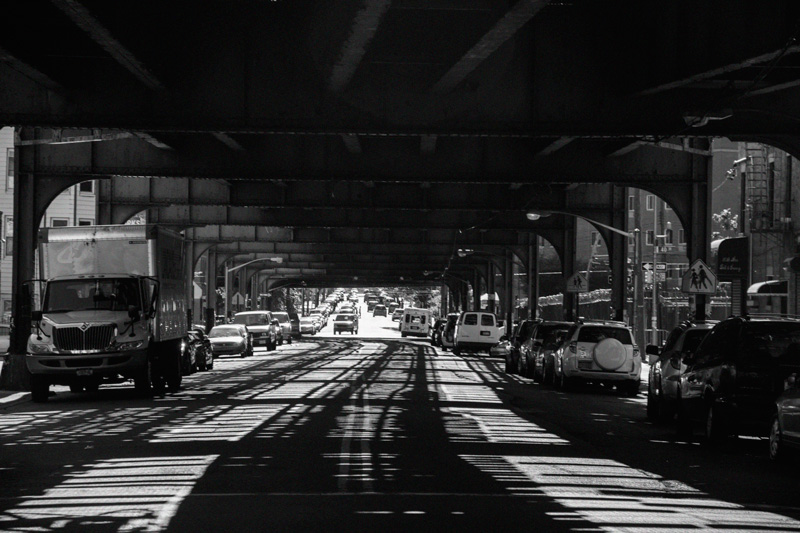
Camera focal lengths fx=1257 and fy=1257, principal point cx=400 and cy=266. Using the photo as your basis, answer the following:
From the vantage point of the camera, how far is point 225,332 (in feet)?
185

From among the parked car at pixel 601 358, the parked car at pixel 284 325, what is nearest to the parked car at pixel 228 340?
the parked car at pixel 601 358

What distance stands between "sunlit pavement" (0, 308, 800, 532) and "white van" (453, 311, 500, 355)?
3712 cm

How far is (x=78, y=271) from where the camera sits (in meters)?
26.5

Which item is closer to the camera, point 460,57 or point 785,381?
point 785,381

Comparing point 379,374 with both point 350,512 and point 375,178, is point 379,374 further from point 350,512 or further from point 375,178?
point 350,512

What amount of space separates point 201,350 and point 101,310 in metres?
16.1

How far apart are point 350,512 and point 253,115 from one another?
40.8ft

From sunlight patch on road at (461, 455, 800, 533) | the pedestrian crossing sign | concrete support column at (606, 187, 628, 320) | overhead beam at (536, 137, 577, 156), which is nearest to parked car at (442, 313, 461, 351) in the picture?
concrete support column at (606, 187, 628, 320)

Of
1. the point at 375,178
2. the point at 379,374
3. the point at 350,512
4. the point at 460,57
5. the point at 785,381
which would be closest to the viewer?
the point at 350,512

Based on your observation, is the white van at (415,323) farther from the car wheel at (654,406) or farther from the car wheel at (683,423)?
the car wheel at (683,423)

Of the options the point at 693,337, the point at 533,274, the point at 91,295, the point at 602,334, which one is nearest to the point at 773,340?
the point at 693,337

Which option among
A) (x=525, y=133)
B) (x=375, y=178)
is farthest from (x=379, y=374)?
(x=525, y=133)

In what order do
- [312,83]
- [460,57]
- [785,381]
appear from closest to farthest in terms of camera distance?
[785,381], [460,57], [312,83]

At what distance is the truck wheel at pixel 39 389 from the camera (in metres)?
25.4
